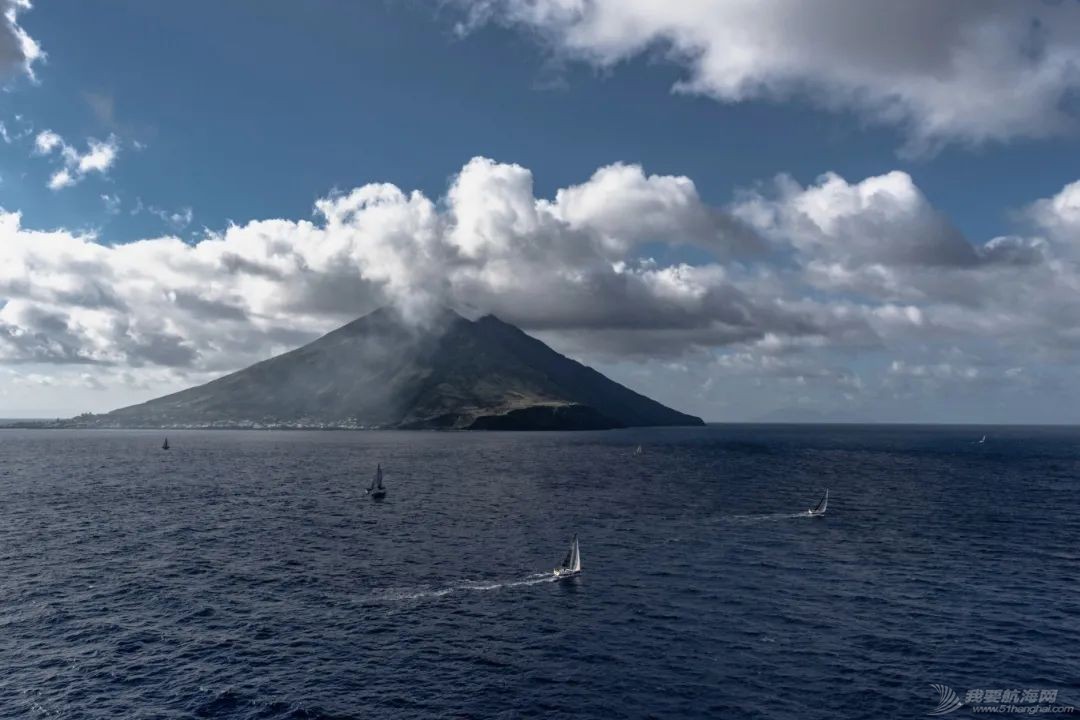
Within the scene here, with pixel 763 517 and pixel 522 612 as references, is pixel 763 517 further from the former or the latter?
pixel 522 612

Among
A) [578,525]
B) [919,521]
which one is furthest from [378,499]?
Answer: [919,521]

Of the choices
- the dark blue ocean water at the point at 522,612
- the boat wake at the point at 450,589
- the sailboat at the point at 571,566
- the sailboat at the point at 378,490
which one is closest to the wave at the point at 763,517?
the dark blue ocean water at the point at 522,612

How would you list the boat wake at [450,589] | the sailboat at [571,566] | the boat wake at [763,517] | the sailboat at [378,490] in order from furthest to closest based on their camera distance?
1. the sailboat at [378,490]
2. the boat wake at [763,517]
3. the sailboat at [571,566]
4. the boat wake at [450,589]

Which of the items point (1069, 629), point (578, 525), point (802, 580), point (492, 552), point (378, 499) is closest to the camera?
point (1069, 629)

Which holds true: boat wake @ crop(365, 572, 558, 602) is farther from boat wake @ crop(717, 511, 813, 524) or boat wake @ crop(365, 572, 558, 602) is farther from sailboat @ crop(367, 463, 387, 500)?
sailboat @ crop(367, 463, 387, 500)

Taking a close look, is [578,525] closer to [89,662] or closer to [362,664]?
[362,664]

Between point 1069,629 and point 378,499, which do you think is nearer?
point 1069,629

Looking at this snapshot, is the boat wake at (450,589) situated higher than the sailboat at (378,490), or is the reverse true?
the sailboat at (378,490)

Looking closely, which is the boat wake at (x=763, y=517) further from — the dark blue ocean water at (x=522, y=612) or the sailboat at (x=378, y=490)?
the sailboat at (x=378, y=490)
